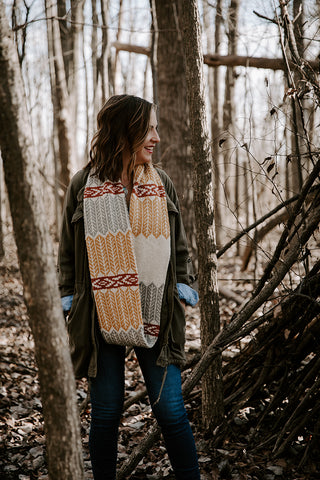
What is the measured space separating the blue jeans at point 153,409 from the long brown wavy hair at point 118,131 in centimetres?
80

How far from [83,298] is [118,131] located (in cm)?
77

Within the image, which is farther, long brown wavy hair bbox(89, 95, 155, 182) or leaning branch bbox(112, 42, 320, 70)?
leaning branch bbox(112, 42, 320, 70)

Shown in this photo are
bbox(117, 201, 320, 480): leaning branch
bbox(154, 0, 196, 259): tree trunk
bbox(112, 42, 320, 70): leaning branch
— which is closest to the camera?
bbox(117, 201, 320, 480): leaning branch

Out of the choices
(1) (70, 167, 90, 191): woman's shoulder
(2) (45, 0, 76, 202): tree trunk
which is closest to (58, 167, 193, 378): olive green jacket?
(1) (70, 167, 90, 191): woman's shoulder

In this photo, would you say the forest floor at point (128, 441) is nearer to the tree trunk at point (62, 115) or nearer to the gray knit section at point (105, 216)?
the gray knit section at point (105, 216)

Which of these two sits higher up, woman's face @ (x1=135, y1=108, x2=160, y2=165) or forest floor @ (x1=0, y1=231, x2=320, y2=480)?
woman's face @ (x1=135, y1=108, x2=160, y2=165)

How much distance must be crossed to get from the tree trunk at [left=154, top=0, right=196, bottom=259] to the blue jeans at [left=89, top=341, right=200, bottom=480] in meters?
4.37

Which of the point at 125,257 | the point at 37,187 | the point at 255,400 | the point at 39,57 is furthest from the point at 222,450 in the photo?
the point at 39,57

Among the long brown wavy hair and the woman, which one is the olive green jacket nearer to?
the woman

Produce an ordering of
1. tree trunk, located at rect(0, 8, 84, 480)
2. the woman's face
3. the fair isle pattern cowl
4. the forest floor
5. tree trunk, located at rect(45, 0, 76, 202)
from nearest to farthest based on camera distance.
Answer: tree trunk, located at rect(0, 8, 84, 480) < the fair isle pattern cowl < the woman's face < the forest floor < tree trunk, located at rect(45, 0, 76, 202)

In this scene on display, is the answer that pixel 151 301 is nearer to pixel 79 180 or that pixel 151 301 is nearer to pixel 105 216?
pixel 105 216

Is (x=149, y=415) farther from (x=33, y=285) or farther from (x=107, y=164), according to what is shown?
(x=33, y=285)

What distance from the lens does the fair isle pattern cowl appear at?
6.59 feet

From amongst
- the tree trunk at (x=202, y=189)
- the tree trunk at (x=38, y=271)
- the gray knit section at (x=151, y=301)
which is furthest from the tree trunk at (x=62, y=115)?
the tree trunk at (x=38, y=271)
